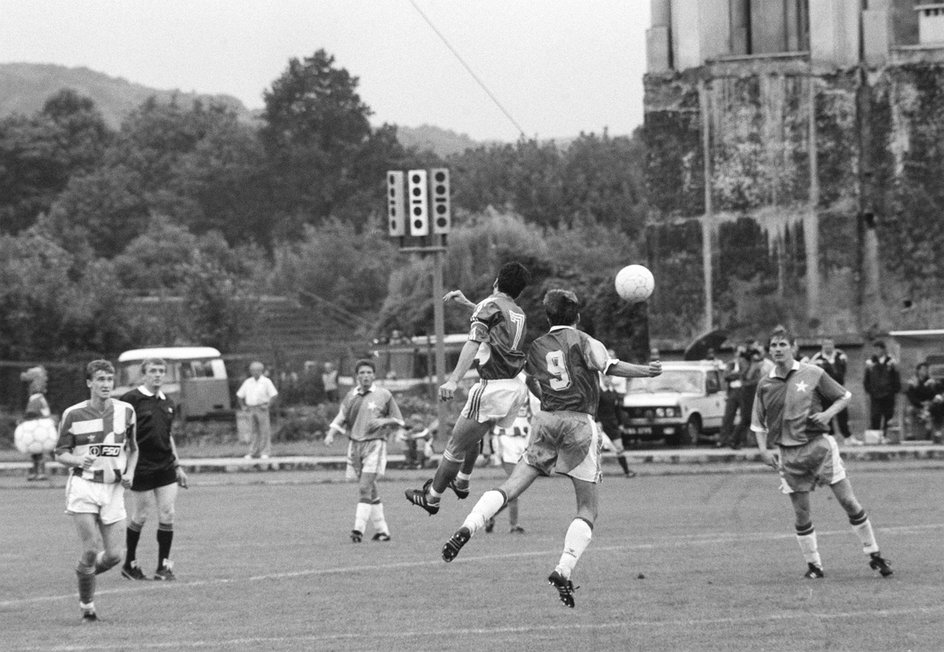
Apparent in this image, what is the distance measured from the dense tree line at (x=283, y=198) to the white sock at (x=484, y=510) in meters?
49.9

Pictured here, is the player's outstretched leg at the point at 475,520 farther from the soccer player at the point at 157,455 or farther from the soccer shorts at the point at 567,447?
the soccer player at the point at 157,455

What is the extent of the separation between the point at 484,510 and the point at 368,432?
24.9 feet

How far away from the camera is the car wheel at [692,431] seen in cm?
3659

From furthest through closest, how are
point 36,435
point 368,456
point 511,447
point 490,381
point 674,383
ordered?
1. point 674,383
2. point 36,435
3. point 511,447
4. point 368,456
5. point 490,381

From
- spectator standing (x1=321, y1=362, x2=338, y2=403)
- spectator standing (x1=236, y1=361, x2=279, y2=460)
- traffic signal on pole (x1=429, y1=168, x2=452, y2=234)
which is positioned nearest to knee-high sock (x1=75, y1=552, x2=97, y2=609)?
traffic signal on pole (x1=429, y1=168, x2=452, y2=234)

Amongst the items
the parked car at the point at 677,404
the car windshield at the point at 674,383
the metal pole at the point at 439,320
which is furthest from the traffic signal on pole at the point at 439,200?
the car windshield at the point at 674,383

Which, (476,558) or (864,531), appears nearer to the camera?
(864,531)

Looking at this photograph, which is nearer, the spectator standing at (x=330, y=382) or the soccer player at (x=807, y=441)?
the soccer player at (x=807, y=441)

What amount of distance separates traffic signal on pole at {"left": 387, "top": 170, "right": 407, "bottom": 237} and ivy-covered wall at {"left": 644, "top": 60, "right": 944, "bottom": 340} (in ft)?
39.5

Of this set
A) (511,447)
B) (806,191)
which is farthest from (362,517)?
(806,191)

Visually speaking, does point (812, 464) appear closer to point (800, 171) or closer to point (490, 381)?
point (490, 381)

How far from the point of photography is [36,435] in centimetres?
3241

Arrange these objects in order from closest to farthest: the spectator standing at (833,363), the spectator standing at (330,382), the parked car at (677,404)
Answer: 1. the spectator standing at (833,363)
2. the parked car at (677,404)
3. the spectator standing at (330,382)

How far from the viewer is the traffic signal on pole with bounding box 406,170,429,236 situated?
32.4 metres
